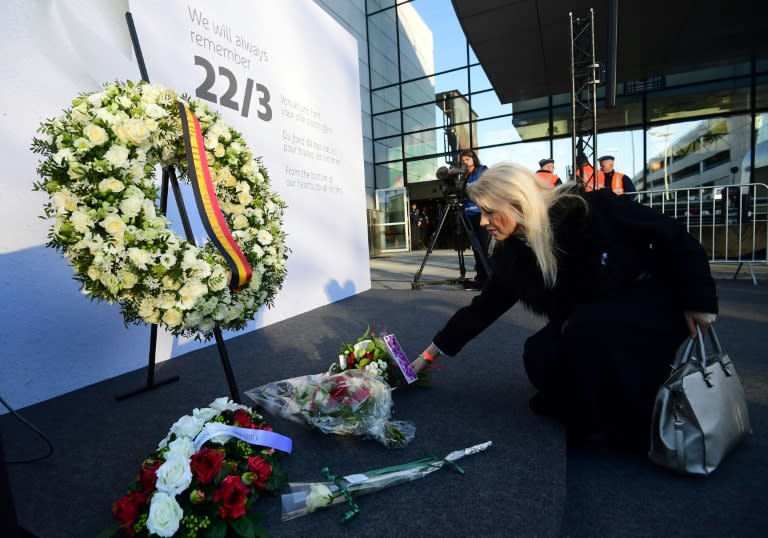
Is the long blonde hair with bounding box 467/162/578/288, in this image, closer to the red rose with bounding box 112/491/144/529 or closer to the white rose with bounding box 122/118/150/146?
the white rose with bounding box 122/118/150/146

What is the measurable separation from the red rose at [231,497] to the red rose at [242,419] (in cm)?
22

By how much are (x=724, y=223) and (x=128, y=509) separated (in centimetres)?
664

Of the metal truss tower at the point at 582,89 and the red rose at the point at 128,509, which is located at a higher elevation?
the metal truss tower at the point at 582,89

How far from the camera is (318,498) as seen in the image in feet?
3.62

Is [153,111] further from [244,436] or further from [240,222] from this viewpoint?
[244,436]

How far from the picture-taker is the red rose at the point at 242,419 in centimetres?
128

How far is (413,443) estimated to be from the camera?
4.76 ft

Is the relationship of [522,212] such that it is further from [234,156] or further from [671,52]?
[671,52]

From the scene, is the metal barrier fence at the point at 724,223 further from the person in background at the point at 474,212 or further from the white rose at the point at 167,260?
the white rose at the point at 167,260

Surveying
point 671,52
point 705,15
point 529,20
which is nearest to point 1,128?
point 529,20

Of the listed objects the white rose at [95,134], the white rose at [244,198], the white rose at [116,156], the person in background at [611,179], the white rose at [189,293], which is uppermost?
the person in background at [611,179]

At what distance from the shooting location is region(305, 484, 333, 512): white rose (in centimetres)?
110

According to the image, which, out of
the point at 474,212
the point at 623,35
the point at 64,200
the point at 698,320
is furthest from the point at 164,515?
the point at 623,35

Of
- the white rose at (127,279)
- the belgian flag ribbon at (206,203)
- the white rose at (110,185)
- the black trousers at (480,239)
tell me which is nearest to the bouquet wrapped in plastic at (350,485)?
the belgian flag ribbon at (206,203)
